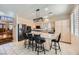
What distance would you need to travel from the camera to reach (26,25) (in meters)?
2.14

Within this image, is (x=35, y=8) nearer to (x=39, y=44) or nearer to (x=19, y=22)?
(x=19, y=22)

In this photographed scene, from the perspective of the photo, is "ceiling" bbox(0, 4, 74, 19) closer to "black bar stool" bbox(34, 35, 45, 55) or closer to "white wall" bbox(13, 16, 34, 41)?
"white wall" bbox(13, 16, 34, 41)

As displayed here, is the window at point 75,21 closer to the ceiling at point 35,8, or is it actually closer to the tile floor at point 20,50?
the ceiling at point 35,8

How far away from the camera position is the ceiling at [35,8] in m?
2.04

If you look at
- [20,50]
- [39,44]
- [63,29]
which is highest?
[63,29]

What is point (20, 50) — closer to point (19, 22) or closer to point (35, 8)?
point (19, 22)

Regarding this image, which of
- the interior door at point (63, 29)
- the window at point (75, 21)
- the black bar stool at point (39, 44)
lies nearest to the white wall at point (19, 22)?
the black bar stool at point (39, 44)

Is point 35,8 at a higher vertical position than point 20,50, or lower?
higher

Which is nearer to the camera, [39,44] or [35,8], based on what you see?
[35,8]

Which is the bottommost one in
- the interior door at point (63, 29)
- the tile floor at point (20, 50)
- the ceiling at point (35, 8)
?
the tile floor at point (20, 50)

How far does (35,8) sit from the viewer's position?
2.07 metres

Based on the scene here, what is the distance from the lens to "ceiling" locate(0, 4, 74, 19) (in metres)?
2.04

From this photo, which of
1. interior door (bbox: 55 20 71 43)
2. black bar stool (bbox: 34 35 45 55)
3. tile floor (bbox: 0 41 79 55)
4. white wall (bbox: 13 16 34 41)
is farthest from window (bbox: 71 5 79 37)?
white wall (bbox: 13 16 34 41)

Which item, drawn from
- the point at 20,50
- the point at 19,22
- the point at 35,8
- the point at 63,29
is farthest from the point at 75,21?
the point at 20,50
